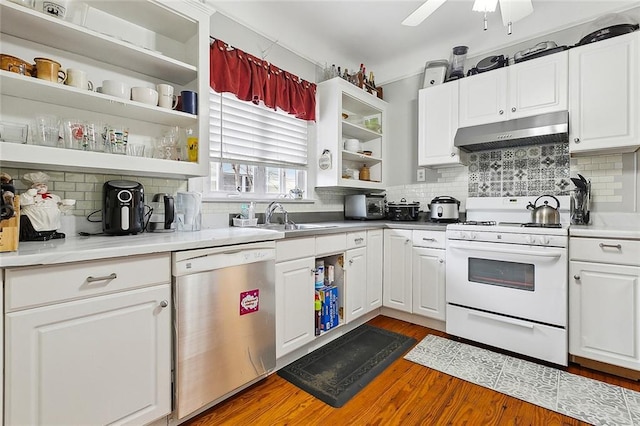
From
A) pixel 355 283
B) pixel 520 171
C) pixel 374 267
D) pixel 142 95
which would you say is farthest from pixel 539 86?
pixel 142 95

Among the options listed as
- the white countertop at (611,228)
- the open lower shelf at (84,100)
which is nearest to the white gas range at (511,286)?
the white countertop at (611,228)

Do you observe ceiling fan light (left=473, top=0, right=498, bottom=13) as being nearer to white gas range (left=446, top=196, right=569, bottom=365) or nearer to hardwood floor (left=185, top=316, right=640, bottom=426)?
white gas range (left=446, top=196, right=569, bottom=365)

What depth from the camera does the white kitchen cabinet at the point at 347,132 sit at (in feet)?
9.77

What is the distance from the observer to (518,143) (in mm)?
2699

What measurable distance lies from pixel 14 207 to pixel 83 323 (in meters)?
0.54

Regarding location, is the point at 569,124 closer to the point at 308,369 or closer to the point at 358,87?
the point at 358,87

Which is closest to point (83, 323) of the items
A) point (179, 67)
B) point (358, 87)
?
point (179, 67)

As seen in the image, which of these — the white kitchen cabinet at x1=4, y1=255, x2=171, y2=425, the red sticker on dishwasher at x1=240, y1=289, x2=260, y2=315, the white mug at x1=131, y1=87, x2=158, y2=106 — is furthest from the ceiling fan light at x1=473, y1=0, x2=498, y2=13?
the white kitchen cabinet at x1=4, y1=255, x2=171, y2=425

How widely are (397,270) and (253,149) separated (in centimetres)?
171

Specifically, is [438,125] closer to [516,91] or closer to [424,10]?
[516,91]

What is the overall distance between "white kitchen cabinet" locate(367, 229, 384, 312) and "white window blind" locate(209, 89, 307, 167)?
102cm

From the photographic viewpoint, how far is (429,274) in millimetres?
2639

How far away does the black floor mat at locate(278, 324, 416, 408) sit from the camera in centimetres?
180

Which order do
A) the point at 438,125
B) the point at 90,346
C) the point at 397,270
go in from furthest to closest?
the point at 438,125
the point at 397,270
the point at 90,346
